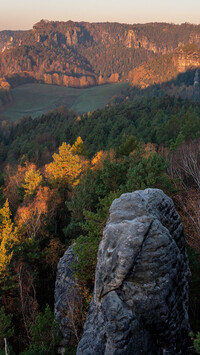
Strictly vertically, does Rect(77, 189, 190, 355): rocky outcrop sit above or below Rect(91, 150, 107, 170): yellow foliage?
above

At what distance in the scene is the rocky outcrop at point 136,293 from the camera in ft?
38.0

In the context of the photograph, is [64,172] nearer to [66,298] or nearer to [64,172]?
[64,172]

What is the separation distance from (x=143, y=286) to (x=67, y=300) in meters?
12.1

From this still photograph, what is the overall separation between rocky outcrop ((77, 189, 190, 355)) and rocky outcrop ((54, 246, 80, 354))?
8.20 meters

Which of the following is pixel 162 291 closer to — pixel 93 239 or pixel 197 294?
pixel 197 294

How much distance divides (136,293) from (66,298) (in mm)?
12342

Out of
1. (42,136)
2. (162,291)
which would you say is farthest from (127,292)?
(42,136)

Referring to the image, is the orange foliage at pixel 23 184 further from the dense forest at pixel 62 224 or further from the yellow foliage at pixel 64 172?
the yellow foliage at pixel 64 172

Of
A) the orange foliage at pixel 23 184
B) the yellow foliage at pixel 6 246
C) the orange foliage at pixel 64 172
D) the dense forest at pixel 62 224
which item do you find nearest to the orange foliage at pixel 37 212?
the dense forest at pixel 62 224

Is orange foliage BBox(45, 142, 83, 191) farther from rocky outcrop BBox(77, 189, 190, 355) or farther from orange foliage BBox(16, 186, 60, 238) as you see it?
rocky outcrop BBox(77, 189, 190, 355)

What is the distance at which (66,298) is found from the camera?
2230 cm

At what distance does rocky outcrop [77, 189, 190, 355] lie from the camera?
1159cm

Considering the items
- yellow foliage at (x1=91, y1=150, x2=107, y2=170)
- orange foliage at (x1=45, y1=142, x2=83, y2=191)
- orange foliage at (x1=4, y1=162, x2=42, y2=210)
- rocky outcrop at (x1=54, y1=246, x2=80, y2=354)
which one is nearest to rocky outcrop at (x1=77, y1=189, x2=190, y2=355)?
rocky outcrop at (x1=54, y1=246, x2=80, y2=354)

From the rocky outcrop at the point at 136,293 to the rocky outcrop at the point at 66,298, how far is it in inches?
323
